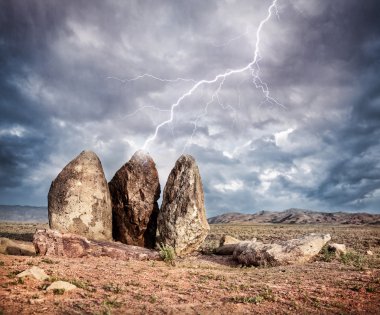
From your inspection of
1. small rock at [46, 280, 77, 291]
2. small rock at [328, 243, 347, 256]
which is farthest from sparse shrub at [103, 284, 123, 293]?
small rock at [328, 243, 347, 256]

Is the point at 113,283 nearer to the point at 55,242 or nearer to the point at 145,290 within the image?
the point at 145,290

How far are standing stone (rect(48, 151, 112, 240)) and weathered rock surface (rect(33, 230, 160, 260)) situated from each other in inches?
138

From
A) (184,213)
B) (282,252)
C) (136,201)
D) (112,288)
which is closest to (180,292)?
(112,288)

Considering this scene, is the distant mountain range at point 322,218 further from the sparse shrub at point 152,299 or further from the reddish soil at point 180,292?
the sparse shrub at point 152,299

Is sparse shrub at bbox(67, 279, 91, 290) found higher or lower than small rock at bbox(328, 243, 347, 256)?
lower

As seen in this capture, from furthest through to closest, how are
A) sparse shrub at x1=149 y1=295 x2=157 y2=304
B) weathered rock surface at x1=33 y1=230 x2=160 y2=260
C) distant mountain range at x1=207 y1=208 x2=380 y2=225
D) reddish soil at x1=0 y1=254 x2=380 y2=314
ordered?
distant mountain range at x1=207 y1=208 x2=380 y2=225
weathered rock surface at x1=33 y1=230 x2=160 y2=260
sparse shrub at x1=149 y1=295 x2=157 y2=304
reddish soil at x1=0 y1=254 x2=380 y2=314

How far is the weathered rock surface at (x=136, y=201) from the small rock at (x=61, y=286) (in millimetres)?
12252

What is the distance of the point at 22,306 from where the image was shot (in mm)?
7395

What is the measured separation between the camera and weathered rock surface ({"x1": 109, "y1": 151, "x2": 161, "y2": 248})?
2127 cm

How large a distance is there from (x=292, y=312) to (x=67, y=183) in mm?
15355

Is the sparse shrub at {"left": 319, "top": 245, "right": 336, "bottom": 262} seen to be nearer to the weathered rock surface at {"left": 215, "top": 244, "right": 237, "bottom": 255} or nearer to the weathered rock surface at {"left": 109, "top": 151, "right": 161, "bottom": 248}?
the weathered rock surface at {"left": 215, "top": 244, "right": 237, "bottom": 255}

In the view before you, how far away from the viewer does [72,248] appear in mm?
14891

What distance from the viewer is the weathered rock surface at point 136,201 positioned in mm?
21266

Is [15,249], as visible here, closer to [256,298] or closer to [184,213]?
[184,213]
